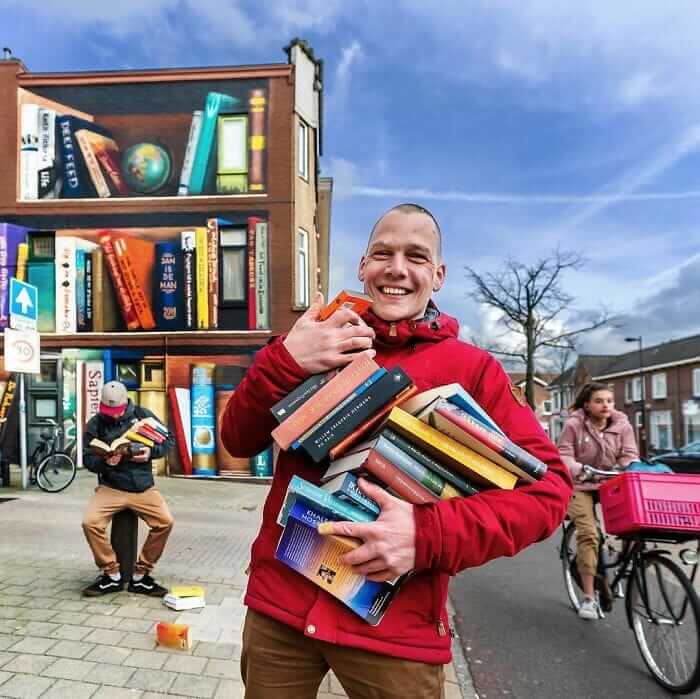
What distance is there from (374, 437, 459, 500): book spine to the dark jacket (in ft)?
13.5

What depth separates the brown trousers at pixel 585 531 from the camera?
4703 mm

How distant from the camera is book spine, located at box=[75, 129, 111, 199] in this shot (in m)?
13.9

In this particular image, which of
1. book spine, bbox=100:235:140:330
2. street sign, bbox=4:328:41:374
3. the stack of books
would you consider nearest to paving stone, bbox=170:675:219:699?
the stack of books

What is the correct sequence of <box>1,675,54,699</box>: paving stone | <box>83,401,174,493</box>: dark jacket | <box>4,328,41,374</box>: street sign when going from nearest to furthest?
1. <box>1,675,54,699</box>: paving stone
2. <box>83,401,174,493</box>: dark jacket
3. <box>4,328,41,374</box>: street sign

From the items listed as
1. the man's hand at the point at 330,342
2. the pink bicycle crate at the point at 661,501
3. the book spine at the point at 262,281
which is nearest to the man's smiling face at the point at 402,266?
the man's hand at the point at 330,342

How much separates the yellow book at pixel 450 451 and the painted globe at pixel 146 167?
553 inches

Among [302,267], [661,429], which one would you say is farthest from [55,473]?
[661,429]

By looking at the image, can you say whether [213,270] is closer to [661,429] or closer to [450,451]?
[450,451]

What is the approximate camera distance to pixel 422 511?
136 centimetres

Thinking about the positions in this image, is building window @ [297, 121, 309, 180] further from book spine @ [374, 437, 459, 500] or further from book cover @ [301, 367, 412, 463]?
book spine @ [374, 437, 459, 500]

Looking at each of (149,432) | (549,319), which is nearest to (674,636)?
(149,432)

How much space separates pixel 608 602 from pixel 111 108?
47.4ft

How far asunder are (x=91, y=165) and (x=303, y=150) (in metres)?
5.02

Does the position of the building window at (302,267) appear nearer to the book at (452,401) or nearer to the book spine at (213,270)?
the book spine at (213,270)
